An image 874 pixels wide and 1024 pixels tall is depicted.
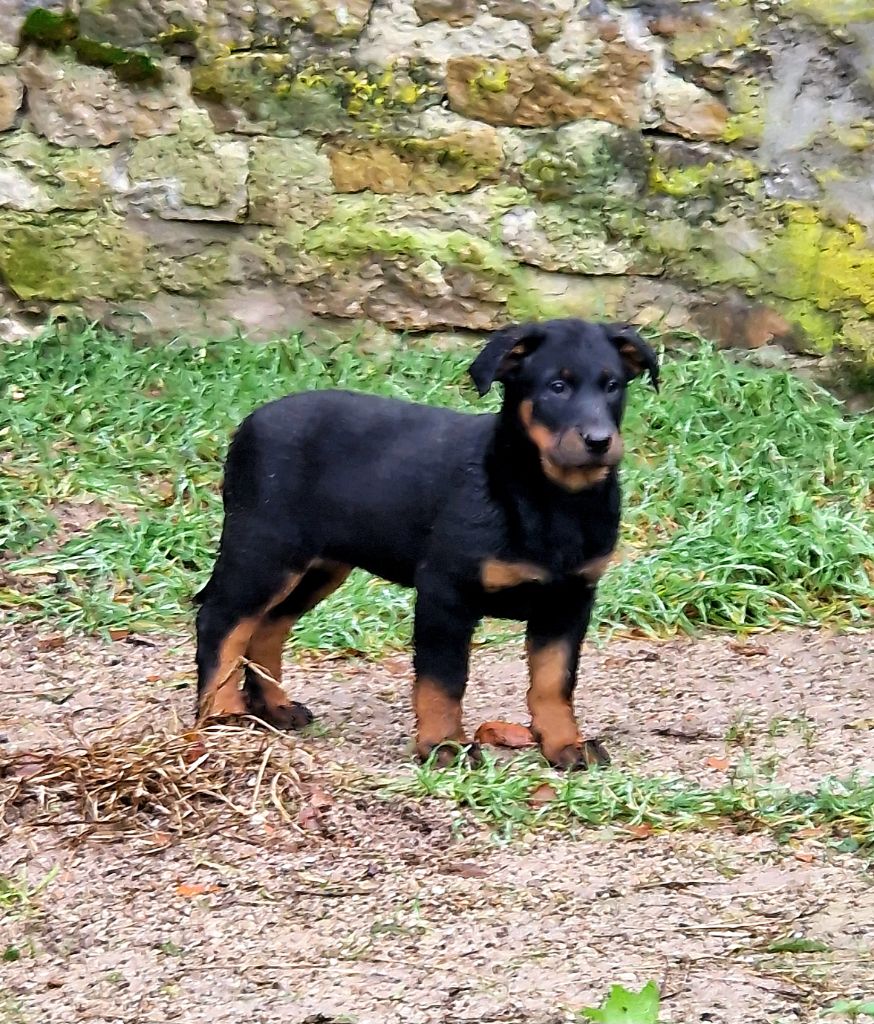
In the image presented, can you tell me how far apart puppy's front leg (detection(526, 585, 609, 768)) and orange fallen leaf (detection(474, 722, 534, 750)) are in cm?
20

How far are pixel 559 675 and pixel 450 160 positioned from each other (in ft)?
12.0

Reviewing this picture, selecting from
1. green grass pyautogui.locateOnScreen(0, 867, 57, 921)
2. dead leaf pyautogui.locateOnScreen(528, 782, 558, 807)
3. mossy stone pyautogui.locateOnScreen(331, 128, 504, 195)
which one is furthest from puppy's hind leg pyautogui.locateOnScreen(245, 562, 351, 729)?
mossy stone pyautogui.locateOnScreen(331, 128, 504, 195)

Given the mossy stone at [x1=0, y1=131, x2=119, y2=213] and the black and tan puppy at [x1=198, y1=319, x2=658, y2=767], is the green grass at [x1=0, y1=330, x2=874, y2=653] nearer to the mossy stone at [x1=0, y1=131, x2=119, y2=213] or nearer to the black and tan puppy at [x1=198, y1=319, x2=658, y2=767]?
the mossy stone at [x1=0, y1=131, x2=119, y2=213]

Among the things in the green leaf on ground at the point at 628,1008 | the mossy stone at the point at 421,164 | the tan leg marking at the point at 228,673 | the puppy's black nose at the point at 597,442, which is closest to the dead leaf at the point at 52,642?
the tan leg marking at the point at 228,673

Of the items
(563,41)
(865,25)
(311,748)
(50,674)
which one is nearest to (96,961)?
(311,748)

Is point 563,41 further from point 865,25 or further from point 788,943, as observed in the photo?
point 788,943

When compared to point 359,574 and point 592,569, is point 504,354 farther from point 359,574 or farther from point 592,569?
point 359,574

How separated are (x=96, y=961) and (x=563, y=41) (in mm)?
5113

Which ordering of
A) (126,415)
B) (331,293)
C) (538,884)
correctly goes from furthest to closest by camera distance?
(331,293) < (126,415) < (538,884)

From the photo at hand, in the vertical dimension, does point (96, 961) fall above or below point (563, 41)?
below

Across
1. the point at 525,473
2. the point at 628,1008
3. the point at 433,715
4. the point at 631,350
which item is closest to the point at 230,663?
the point at 433,715

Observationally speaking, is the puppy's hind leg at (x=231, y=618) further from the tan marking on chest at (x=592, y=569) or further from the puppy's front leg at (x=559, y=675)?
the tan marking on chest at (x=592, y=569)

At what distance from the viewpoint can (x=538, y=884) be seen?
3.19 m

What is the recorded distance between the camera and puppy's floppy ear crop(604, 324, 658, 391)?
3779 millimetres
